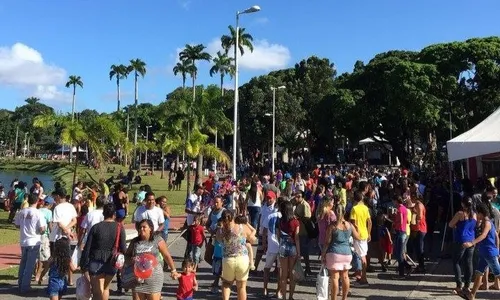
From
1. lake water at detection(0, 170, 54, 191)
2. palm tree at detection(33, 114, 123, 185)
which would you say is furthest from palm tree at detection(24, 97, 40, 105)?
palm tree at detection(33, 114, 123, 185)

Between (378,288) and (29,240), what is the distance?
5874mm

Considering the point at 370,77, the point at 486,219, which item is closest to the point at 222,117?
the point at 486,219

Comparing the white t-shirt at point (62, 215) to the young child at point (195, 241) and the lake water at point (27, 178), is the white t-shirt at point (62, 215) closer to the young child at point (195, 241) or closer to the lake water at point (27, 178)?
the young child at point (195, 241)

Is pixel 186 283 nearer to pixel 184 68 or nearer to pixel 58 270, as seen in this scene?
pixel 58 270

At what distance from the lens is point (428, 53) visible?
32.2 metres

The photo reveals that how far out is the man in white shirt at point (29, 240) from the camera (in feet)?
26.8

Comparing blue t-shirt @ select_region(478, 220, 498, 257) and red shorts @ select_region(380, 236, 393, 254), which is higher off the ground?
blue t-shirt @ select_region(478, 220, 498, 257)

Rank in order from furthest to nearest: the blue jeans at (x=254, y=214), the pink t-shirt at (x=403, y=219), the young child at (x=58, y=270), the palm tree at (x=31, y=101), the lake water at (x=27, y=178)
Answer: the palm tree at (x=31, y=101) → the lake water at (x=27, y=178) → the blue jeans at (x=254, y=214) → the pink t-shirt at (x=403, y=219) → the young child at (x=58, y=270)

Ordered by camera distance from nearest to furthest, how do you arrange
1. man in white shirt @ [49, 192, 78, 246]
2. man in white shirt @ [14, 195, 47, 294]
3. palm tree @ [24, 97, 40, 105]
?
man in white shirt @ [14, 195, 47, 294]
man in white shirt @ [49, 192, 78, 246]
palm tree @ [24, 97, 40, 105]

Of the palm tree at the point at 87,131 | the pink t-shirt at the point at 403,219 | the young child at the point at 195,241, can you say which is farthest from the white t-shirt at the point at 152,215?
the palm tree at the point at 87,131

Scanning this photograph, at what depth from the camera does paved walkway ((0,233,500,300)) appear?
7.98m

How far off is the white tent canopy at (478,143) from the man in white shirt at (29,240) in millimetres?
7933

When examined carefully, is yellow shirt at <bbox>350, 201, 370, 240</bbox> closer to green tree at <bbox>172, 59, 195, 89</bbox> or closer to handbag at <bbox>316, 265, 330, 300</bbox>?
handbag at <bbox>316, 265, 330, 300</bbox>

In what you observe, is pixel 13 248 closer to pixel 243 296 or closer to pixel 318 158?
pixel 243 296
